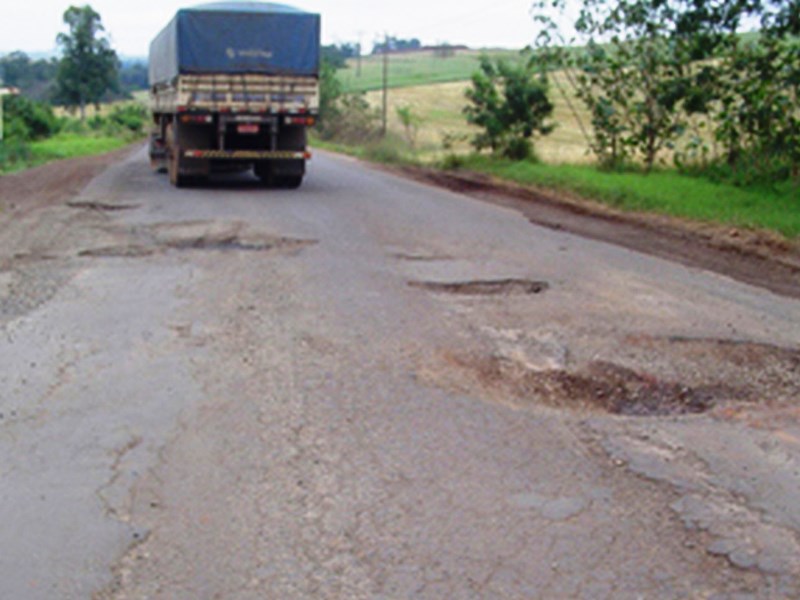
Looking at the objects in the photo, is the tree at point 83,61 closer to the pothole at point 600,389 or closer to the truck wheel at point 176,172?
the truck wheel at point 176,172

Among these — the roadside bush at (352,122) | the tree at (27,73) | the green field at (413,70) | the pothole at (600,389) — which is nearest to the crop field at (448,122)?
the roadside bush at (352,122)

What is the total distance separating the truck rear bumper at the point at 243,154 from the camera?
1750 cm

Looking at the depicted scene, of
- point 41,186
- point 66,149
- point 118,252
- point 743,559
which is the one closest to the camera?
point 743,559

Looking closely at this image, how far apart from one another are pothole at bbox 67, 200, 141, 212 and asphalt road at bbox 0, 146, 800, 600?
427 cm

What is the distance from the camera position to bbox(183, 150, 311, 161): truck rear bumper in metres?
17.5

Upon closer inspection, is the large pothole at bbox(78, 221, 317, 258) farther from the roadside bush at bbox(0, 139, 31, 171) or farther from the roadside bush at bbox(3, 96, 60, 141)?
the roadside bush at bbox(3, 96, 60, 141)

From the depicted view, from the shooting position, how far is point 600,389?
5.78 meters

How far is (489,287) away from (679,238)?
16.4 ft

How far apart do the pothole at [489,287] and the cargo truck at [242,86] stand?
31.3 feet

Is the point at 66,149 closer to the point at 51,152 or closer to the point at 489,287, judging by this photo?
the point at 51,152

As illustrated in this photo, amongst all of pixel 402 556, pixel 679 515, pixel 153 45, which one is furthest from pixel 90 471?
pixel 153 45

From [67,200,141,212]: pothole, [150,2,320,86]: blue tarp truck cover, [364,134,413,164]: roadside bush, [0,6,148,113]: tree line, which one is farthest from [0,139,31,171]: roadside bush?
[0,6,148,113]: tree line

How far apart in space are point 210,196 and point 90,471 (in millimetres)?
11963

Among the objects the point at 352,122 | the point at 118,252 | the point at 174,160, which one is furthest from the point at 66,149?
the point at 118,252
